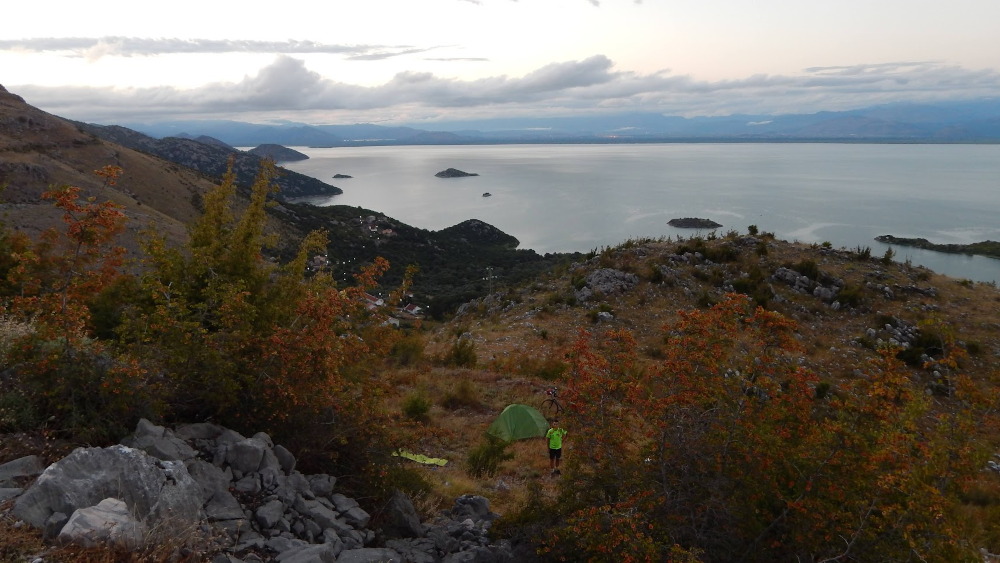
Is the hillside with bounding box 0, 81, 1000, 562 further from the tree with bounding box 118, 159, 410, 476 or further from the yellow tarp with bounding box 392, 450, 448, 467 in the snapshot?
the yellow tarp with bounding box 392, 450, 448, 467

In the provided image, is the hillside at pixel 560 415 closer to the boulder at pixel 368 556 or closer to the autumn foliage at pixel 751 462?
the autumn foliage at pixel 751 462

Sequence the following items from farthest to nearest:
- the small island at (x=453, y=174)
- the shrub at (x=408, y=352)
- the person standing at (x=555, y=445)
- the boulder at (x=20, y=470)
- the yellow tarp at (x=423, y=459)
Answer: the small island at (x=453, y=174)
the shrub at (x=408, y=352)
the person standing at (x=555, y=445)
the yellow tarp at (x=423, y=459)
the boulder at (x=20, y=470)

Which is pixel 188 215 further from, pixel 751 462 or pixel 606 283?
pixel 751 462

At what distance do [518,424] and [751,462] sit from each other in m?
6.83

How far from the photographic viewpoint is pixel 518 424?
36.0 feet

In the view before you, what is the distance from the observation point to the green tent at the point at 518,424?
35.4ft

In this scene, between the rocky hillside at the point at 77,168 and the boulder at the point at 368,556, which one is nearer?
the boulder at the point at 368,556

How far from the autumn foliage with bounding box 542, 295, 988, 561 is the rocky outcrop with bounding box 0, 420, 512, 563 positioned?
53.7 inches

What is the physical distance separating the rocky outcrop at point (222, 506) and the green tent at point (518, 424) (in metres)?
4.44

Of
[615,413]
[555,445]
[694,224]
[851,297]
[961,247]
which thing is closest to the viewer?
[615,413]

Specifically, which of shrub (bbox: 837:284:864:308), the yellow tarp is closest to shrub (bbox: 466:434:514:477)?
the yellow tarp

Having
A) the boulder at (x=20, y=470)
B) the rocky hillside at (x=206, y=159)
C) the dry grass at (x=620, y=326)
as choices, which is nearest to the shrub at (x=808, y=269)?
the dry grass at (x=620, y=326)

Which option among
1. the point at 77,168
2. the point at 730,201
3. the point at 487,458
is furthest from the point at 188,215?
the point at 730,201

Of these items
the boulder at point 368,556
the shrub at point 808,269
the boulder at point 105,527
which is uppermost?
the boulder at point 105,527
